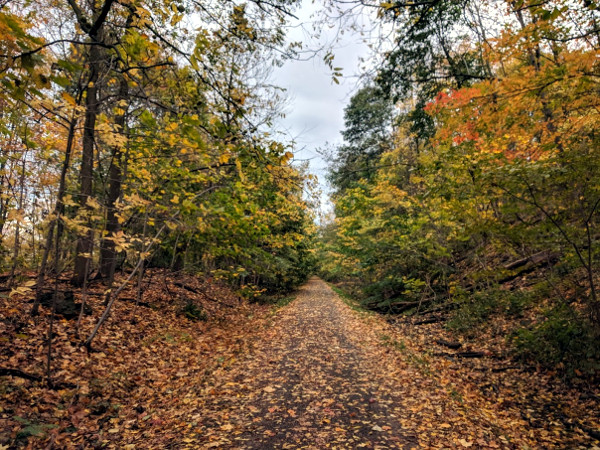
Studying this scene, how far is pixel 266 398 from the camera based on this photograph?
4.67m

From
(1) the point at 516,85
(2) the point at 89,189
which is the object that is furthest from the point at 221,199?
(1) the point at 516,85

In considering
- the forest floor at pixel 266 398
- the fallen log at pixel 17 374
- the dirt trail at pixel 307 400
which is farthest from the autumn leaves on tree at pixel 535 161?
the fallen log at pixel 17 374

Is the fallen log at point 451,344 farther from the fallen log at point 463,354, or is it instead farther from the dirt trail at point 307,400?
the dirt trail at point 307,400

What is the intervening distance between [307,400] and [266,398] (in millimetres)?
637

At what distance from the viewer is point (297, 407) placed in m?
4.38

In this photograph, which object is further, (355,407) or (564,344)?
(564,344)

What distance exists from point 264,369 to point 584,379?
5.34 meters

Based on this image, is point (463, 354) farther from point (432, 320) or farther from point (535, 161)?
point (535, 161)

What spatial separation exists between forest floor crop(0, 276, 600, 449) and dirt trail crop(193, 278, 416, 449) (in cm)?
2

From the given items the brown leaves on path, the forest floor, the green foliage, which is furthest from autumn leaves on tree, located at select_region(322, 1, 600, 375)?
the brown leaves on path

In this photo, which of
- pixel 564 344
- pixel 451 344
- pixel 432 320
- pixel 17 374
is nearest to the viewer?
pixel 17 374

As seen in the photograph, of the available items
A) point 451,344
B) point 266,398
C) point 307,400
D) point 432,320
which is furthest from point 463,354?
point 266,398

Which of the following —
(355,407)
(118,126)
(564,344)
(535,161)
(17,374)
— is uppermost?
(118,126)

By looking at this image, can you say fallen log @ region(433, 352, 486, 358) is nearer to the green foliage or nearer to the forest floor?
the forest floor
